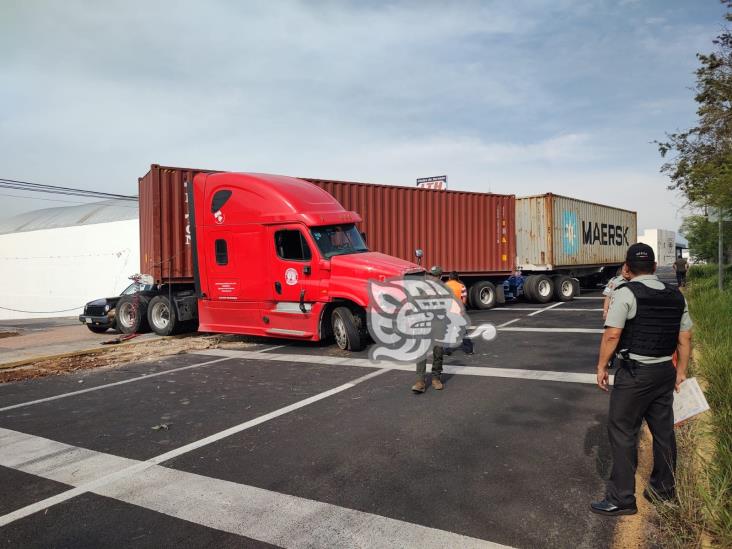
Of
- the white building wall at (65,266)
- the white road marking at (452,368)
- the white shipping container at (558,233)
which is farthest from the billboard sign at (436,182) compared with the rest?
the white road marking at (452,368)

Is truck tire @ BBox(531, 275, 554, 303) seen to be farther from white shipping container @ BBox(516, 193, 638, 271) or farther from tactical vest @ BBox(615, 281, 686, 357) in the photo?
tactical vest @ BBox(615, 281, 686, 357)

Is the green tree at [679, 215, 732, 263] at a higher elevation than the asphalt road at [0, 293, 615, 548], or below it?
higher

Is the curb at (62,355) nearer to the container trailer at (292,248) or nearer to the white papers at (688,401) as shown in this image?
the container trailer at (292,248)

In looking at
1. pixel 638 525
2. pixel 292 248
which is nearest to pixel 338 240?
pixel 292 248

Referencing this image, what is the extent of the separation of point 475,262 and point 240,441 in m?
12.5

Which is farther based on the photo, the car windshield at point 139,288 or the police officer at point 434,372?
the car windshield at point 139,288

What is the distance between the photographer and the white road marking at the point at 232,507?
3.13m

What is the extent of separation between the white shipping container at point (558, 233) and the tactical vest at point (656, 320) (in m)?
15.4

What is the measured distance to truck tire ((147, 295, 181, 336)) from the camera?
39.4 feet

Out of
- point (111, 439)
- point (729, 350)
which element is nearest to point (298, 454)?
point (111, 439)

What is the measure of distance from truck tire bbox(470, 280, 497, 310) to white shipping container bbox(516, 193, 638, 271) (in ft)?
7.90

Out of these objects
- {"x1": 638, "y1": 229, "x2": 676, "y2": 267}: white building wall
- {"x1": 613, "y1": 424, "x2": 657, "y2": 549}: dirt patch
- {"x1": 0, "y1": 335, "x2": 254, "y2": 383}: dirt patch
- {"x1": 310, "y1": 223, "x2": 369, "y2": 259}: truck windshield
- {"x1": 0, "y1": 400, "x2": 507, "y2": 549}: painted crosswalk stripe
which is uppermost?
{"x1": 638, "y1": 229, "x2": 676, "y2": 267}: white building wall

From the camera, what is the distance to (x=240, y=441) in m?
4.96

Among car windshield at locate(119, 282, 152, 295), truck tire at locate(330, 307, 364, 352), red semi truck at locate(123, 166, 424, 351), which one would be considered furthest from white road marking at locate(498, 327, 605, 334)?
car windshield at locate(119, 282, 152, 295)
